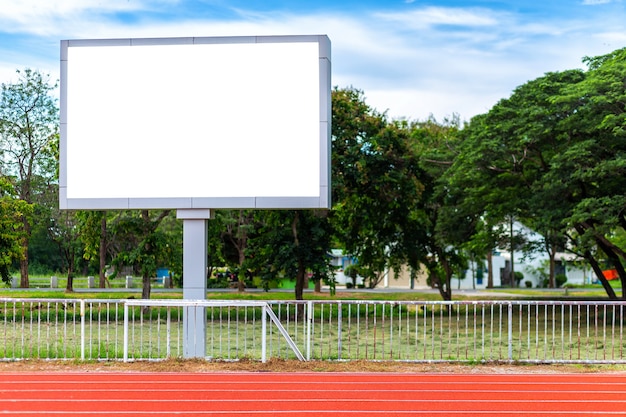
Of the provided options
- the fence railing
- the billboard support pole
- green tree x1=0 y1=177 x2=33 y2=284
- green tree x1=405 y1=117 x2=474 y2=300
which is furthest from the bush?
the billboard support pole

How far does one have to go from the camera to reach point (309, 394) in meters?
10.9

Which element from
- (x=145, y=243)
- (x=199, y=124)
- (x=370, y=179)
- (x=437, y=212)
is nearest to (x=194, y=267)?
(x=199, y=124)

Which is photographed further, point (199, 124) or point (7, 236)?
point (7, 236)

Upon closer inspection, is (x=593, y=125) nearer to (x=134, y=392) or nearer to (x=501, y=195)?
(x=501, y=195)

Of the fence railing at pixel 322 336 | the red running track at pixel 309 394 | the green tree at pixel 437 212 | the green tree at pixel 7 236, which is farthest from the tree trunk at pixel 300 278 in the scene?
the red running track at pixel 309 394

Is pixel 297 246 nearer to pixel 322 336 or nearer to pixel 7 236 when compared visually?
pixel 7 236

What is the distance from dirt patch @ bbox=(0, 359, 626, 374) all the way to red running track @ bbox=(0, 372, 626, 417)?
0.47m

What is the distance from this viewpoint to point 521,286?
2532 inches

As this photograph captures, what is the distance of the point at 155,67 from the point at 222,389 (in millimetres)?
6424

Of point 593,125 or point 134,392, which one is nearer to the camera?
point 134,392

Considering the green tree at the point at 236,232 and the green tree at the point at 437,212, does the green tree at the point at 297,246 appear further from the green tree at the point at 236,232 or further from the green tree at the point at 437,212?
the green tree at the point at 236,232

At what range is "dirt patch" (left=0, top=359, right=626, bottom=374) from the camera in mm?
13250

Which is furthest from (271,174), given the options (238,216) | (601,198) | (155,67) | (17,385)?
(238,216)

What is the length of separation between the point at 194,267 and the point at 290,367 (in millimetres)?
2882
